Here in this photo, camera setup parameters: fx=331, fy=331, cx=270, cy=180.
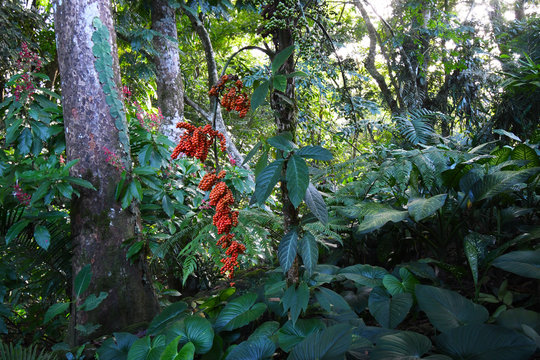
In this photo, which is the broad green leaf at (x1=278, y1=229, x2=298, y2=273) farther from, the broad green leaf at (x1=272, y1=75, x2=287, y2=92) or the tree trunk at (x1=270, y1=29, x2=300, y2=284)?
the broad green leaf at (x1=272, y1=75, x2=287, y2=92)

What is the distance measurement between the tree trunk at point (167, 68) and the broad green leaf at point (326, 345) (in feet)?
11.0

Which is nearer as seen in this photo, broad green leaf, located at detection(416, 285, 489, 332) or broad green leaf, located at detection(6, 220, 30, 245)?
broad green leaf, located at detection(416, 285, 489, 332)

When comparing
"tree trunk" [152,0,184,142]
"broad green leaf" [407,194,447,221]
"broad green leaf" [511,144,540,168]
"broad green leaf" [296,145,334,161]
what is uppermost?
"tree trunk" [152,0,184,142]

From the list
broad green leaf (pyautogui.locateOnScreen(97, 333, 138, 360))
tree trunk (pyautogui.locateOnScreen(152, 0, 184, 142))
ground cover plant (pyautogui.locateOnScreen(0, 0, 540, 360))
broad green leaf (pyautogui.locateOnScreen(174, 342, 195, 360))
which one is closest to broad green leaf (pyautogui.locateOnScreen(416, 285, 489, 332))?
ground cover plant (pyautogui.locateOnScreen(0, 0, 540, 360))

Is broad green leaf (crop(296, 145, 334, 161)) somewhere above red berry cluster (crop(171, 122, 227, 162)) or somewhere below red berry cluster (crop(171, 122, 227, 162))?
below

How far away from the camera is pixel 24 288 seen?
2.20 m

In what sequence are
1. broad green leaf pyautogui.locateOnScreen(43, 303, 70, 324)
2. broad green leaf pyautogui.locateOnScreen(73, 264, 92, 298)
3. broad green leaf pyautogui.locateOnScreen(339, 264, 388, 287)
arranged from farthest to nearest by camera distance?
1. broad green leaf pyautogui.locateOnScreen(73, 264, 92, 298)
2. broad green leaf pyautogui.locateOnScreen(43, 303, 70, 324)
3. broad green leaf pyautogui.locateOnScreen(339, 264, 388, 287)

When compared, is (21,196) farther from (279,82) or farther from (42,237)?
(279,82)

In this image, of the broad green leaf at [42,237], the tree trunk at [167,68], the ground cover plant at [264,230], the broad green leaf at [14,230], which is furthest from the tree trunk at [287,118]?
the tree trunk at [167,68]

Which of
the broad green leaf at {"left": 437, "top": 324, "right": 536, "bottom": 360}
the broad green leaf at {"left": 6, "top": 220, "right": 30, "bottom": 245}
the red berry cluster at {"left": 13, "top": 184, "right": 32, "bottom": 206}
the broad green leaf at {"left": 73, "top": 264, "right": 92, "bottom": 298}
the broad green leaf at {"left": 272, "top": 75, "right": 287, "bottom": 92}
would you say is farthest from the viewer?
the red berry cluster at {"left": 13, "top": 184, "right": 32, "bottom": 206}

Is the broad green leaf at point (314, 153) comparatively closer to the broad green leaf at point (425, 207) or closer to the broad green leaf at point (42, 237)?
the broad green leaf at point (425, 207)

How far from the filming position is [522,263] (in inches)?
40.4

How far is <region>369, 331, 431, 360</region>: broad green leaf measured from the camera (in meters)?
0.84

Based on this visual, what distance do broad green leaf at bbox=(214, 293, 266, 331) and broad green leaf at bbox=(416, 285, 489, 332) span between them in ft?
1.75
